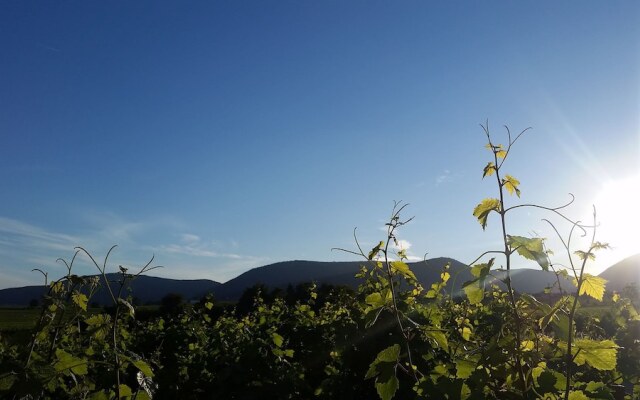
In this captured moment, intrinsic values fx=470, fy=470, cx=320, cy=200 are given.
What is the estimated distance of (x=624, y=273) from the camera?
19.9 ft

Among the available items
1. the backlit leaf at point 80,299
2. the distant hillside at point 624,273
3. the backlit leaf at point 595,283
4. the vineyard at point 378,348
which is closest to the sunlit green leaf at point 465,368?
the vineyard at point 378,348

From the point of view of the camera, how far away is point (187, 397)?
6.97 metres

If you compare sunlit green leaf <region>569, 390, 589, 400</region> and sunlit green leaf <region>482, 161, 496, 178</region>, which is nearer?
sunlit green leaf <region>569, 390, 589, 400</region>

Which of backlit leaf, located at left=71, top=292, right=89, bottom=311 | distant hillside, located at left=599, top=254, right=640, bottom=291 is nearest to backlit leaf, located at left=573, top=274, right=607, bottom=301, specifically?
distant hillside, located at left=599, top=254, right=640, bottom=291

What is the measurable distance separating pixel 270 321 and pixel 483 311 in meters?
3.58

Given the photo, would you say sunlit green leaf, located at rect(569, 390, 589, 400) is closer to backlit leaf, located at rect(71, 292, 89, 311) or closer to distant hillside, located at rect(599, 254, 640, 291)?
distant hillside, located at rect(599, 254, 640, 291)

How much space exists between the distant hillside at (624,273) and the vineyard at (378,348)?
376 mm

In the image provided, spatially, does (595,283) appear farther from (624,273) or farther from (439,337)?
(624,273)

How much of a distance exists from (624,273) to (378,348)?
343 centimetres

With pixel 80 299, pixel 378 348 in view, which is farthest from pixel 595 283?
pixel 378 348

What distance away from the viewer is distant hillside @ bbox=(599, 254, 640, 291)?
4156 millimetres

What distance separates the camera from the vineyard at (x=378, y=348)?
1.74 metres

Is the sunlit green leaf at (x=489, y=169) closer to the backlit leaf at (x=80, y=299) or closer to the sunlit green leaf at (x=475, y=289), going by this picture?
the sunlit green leaf at (x=475, y=289)

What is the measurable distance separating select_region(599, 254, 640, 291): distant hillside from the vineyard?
1.23ft
